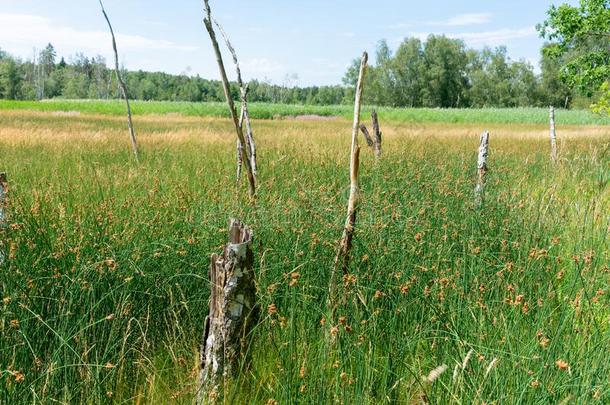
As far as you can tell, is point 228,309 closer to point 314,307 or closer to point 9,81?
point 314,307

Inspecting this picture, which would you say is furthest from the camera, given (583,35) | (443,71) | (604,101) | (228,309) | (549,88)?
(549,88)

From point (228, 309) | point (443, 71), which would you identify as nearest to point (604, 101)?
point (228, 309)

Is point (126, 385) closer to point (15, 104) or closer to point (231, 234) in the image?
point (231, 234)

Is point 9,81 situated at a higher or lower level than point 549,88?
lower

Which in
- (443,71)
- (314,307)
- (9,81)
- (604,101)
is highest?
(443,71)

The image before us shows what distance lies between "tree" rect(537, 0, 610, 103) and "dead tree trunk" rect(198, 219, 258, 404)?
12.9 m

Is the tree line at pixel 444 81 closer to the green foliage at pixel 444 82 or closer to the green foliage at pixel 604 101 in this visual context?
the green foliage at pixel 444 82

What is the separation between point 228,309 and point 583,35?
13.7 m

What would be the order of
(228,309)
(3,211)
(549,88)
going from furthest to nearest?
1. (549,88)
2. (3,211)
3. (228,309)

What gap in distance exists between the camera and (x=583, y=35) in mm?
13625

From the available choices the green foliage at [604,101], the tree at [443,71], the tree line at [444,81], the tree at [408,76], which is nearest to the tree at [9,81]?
the tree line at [444,81]

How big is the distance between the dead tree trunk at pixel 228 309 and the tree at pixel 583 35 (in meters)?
12.9

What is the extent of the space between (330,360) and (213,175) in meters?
5.69

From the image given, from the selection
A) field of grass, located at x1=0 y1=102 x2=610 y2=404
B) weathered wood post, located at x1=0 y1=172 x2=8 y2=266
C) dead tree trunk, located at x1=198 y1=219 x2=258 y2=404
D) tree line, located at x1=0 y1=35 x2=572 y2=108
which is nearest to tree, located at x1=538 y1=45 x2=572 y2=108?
tree line, located at x1=0 y1=35 x2=572 y2=108
